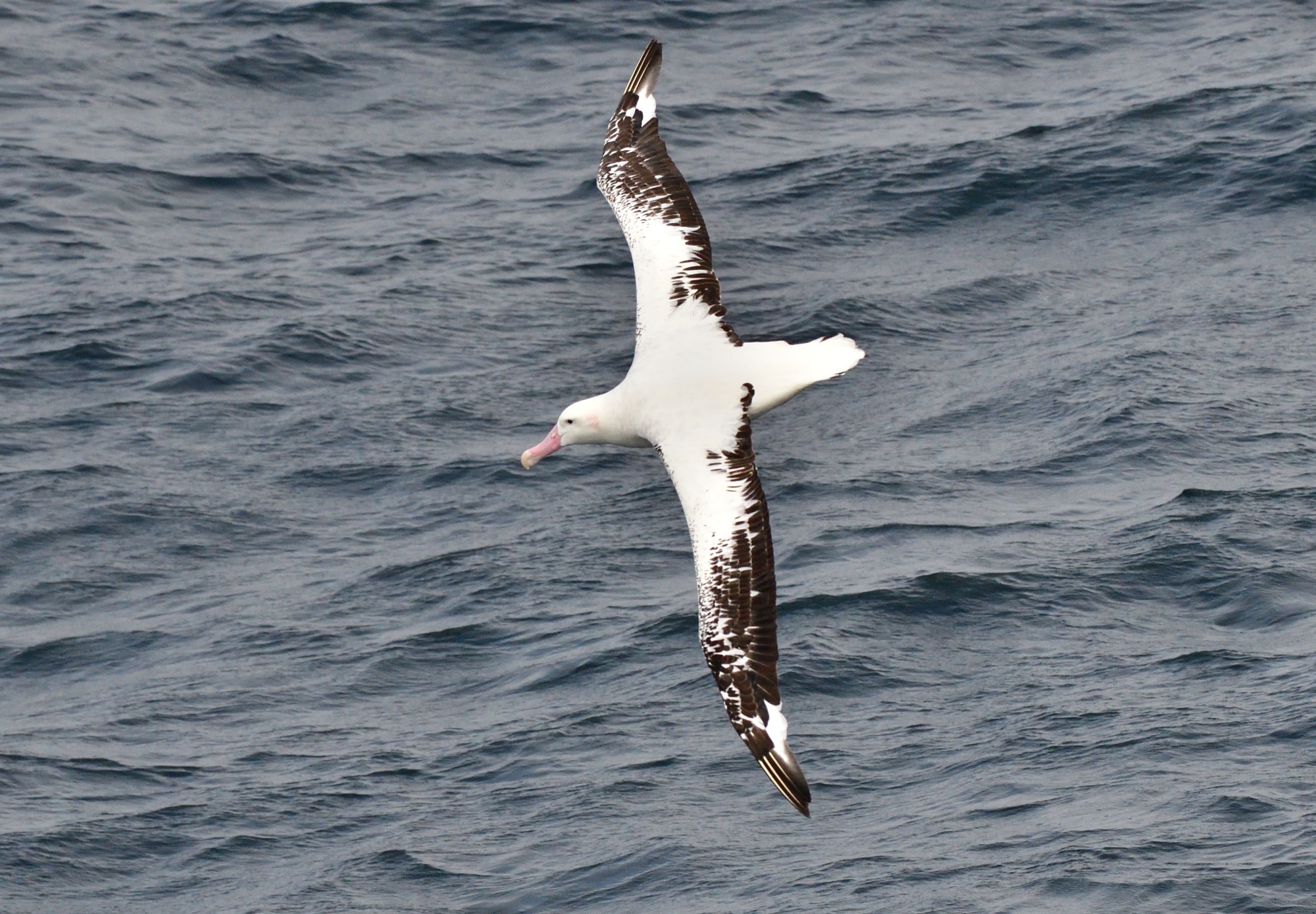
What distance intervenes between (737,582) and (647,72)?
5.20 meters

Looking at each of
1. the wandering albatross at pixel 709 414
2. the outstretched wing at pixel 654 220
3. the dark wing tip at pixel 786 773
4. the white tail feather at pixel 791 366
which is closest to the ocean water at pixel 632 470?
the dark wing tip at pixel 786 773

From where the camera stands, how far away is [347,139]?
1077 inches

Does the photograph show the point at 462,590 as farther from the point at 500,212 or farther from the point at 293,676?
the point at 500,212

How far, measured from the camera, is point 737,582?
1305cm

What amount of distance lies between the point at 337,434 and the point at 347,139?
6.81 meters

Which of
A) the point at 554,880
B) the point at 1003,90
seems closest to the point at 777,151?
the point at 1003,90

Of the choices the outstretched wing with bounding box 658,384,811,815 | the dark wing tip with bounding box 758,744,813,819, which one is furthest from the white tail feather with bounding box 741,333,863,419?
the dark wing tip with bounding box 758,744,813,819

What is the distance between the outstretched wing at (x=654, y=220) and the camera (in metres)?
14.7

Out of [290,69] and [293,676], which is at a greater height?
[290,69]

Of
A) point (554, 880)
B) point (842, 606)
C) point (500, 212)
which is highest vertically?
point (500, 212)

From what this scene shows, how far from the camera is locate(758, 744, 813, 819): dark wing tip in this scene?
1241 cm

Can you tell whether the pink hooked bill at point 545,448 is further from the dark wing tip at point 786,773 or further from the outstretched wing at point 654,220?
the dark wing tip at point 786,773

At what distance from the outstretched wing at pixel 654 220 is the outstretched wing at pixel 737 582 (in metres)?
0.92

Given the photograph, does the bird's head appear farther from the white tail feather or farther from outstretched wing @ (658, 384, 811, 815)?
the white tail feather
